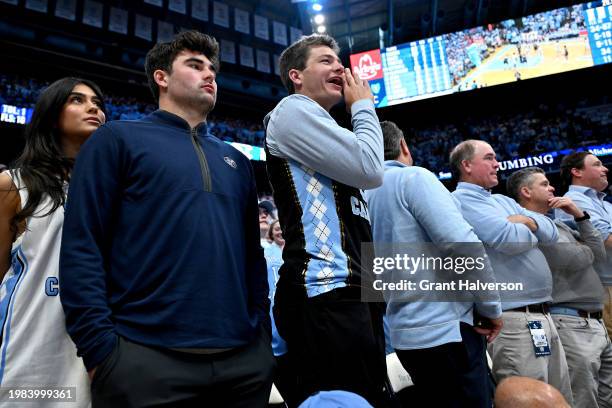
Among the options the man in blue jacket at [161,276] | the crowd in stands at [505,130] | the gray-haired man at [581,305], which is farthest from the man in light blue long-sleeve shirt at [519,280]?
the crowd in stands at [505,130]

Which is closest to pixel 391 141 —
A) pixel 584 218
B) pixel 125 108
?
pixel 584 218

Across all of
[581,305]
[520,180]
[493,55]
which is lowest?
[581,305]

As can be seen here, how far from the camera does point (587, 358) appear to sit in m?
2.75

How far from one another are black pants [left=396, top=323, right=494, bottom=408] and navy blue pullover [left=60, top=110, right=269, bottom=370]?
69 cm

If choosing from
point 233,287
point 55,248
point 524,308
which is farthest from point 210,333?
point 524,308

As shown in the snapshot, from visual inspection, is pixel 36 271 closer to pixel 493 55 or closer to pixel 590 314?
pixel 590 314

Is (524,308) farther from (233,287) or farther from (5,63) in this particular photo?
(5,63)

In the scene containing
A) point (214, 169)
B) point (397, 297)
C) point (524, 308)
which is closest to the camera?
point (214, 169)

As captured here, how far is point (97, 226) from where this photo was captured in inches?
50.3

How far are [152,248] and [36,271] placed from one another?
37cm

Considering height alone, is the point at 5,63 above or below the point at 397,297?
above

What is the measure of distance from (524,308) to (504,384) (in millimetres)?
1293

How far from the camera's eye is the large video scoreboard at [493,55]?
41.1 feet

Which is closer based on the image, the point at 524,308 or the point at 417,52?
the point at 524,308
